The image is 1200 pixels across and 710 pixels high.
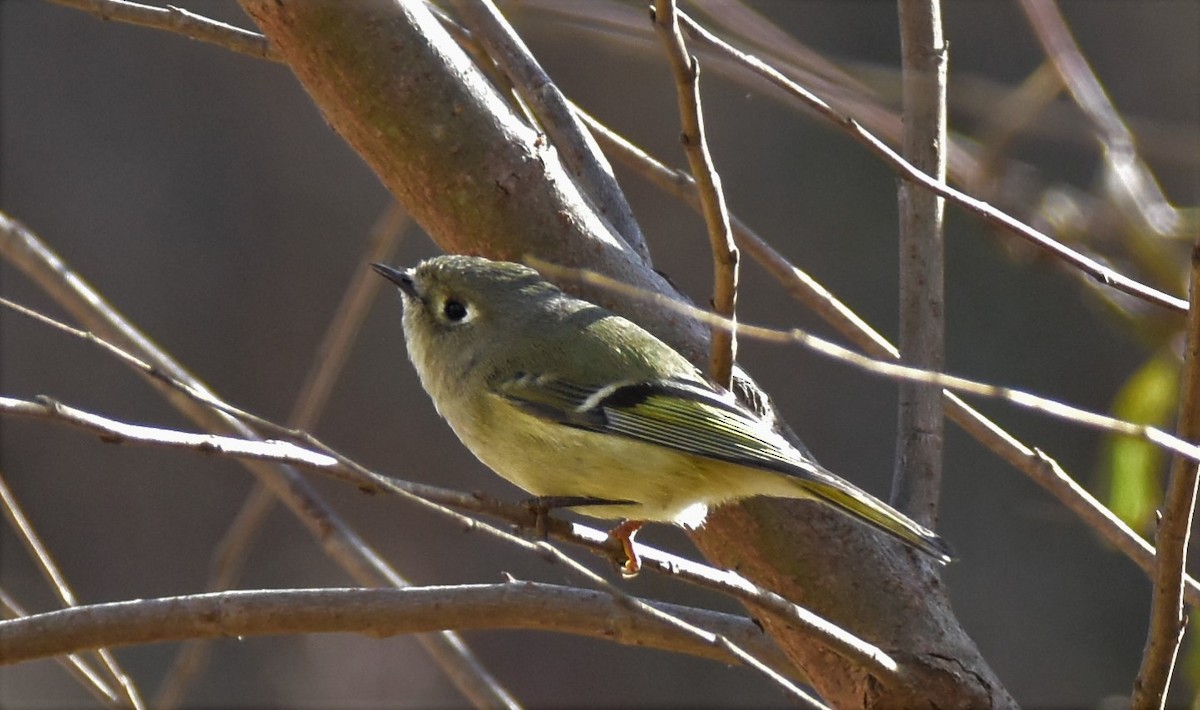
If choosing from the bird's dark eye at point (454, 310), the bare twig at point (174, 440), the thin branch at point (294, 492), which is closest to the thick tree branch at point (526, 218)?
the bird's dark eye at point (454, 310)

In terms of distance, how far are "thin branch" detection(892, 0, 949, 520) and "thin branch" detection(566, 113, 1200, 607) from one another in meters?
0.05

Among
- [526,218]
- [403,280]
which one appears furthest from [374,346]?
[526,218]

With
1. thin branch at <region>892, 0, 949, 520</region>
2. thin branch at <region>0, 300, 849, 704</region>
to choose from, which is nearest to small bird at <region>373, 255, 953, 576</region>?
thin branch at <region>892, 0, 949, 520</region>

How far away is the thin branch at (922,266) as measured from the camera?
68.6 inches

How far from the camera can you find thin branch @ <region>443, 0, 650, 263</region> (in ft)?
6.00

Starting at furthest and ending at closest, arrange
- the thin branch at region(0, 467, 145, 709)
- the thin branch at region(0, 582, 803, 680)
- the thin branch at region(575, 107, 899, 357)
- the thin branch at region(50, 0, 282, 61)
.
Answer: the thin branch at region(575, 107, 899, 357) < the thin branch at region(50, 0, 282, 61) < the thin branch at region(0, 467, 145, 709) < the thin branch at region(0, 582, 803, 680)

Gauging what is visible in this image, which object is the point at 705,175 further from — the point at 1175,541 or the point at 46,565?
the point at 46,565

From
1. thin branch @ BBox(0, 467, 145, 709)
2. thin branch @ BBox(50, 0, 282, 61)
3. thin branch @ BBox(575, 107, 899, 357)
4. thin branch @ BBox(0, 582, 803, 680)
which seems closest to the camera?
thin branch @ BBox(0, 582, 803, 680)

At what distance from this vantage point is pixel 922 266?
1769mm

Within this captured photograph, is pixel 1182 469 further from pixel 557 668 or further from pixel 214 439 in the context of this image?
pixel 557 668

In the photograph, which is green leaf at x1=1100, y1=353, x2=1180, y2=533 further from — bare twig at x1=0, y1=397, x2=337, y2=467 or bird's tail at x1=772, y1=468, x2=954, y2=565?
bare twig at x1=0, y1=397, x2=337, y2=467

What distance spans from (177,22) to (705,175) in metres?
0.84

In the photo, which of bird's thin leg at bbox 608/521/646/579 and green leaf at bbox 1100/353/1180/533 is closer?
bird's thin leg at bbox 608/521/646/579

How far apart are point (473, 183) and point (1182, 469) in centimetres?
96
